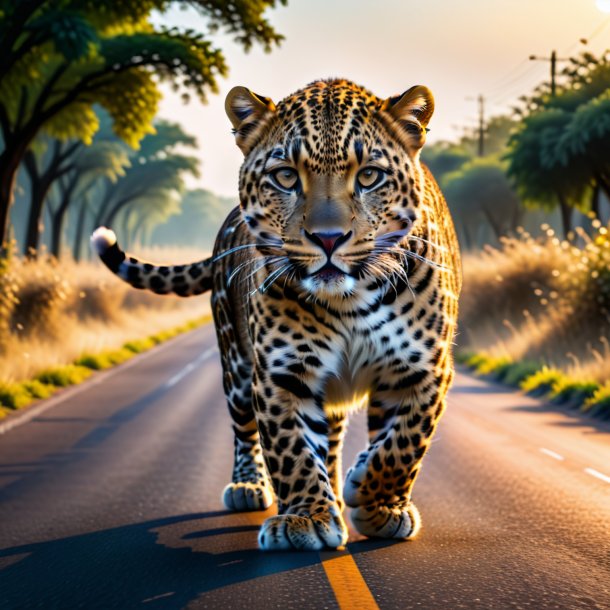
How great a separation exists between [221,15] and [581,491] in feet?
57.6

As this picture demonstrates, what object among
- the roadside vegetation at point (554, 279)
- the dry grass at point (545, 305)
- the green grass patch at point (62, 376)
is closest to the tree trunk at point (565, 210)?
the roadside vegetation at point (554, 279)

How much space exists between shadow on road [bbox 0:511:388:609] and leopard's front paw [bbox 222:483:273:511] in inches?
10.8

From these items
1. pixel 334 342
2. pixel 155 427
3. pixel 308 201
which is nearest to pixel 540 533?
pixel 334 342

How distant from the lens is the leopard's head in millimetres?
5469

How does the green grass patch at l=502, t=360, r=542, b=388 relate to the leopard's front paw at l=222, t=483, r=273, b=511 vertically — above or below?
above

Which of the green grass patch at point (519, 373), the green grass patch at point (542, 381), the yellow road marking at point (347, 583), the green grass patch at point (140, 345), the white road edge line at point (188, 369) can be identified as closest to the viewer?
the yellow road marking at point (347, 583)

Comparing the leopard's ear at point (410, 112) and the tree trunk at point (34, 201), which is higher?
the tree trunk at point (34, 201)

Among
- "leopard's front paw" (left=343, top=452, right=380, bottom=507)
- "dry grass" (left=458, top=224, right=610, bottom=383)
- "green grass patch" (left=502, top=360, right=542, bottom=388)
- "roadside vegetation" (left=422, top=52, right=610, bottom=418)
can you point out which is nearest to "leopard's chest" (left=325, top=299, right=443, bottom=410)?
"leopard's front paw" (left=343, top=452, right=380, bottom=507)

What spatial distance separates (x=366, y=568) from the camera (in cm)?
619

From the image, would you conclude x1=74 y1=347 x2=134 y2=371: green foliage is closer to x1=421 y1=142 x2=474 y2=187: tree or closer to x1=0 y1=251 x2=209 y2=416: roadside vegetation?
x1=0 y1=251 x2=209 y2=416: roadside vegetation

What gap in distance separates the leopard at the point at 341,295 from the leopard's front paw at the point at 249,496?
1528 millimetres

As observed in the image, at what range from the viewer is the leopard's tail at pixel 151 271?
26.2 ft

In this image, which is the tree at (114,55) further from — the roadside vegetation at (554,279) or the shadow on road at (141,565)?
the shadow on road at (141,565)

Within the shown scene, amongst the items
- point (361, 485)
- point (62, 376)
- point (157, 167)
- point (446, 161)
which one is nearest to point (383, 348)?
point (361, 485)
